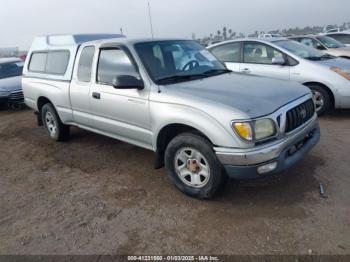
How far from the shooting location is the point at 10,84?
392 inches

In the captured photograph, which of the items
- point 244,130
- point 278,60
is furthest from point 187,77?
point 278,60

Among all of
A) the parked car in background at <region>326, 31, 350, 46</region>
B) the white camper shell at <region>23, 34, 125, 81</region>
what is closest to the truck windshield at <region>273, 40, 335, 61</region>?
the white camper shell at <region>23, 34, 125, 81</region>

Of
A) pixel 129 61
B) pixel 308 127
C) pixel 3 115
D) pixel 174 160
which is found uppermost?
pixel 129 61

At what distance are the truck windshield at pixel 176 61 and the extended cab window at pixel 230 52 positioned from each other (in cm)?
264

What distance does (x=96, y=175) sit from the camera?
4.56 metres

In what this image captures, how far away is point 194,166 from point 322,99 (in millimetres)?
3841

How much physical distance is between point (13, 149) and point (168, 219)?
13.3 feet

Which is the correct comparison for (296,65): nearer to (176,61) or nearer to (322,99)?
(322,99)

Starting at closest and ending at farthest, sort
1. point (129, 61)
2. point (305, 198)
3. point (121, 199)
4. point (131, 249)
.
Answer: point (131, 249) < point (305, 198) < point (121, 199) < point (129, 61)

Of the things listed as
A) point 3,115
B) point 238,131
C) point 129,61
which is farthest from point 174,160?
point 3,115

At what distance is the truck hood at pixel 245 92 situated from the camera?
322 cm

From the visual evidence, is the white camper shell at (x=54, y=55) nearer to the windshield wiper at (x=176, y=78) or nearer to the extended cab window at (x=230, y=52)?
the windshield wiper at (x=176, y=78)

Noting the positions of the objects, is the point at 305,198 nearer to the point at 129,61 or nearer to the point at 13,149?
the point at 129,61

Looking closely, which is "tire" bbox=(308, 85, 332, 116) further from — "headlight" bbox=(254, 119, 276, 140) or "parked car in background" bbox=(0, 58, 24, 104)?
"parked car in background" bbox=(0, 58, 24, 104)
